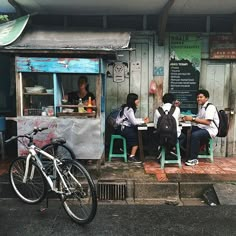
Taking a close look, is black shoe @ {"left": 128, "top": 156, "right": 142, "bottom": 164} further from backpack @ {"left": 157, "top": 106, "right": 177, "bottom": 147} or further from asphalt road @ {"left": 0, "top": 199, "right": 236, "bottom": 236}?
asphalt road @ {"left": 0, "top": 199, "right": 236, "bottom": 236}

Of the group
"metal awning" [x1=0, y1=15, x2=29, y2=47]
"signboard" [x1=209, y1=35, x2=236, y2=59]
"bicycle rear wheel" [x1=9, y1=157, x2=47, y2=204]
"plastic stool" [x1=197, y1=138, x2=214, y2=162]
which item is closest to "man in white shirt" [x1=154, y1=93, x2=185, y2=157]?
"plastic stool" [x1=197, y1=138, x2=214, y2=162]

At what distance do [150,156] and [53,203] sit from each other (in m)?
3.01

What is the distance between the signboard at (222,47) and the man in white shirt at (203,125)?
1.20 meters

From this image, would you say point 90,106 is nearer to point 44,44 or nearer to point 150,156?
point 44,44

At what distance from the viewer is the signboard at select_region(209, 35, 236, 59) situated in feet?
23.5

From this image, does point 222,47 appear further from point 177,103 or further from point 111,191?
point 111,191

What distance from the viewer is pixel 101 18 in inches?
284

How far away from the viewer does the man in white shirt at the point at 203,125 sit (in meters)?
6.51

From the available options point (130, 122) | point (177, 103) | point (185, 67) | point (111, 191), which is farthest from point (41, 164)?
point (185, 67)

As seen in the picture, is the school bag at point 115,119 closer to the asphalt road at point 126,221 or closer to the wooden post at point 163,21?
the wooden post at point 163,21

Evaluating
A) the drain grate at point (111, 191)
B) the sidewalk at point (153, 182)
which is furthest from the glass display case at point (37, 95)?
the drain grate at point (111, 191)

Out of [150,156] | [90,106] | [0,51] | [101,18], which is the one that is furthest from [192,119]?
[0,51]

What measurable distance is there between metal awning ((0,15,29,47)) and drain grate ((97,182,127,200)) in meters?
3.14

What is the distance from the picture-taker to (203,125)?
668 centimetres
